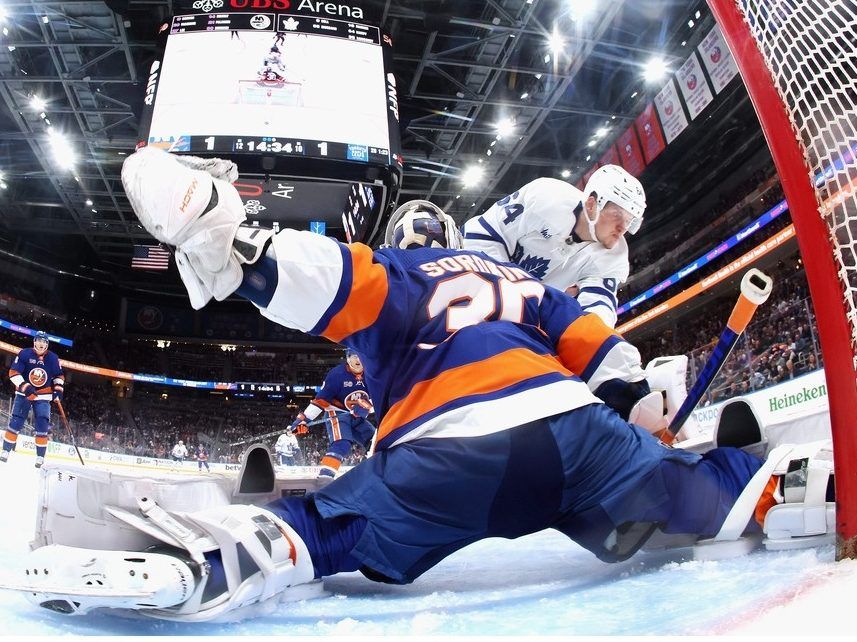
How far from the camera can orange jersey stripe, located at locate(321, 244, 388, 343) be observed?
132 cm

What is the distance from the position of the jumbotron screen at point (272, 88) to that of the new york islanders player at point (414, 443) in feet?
16.5

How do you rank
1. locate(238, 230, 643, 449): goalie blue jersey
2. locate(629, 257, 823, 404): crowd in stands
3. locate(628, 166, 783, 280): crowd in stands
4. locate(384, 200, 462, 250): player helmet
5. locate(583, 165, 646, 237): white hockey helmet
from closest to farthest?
locate(238, 230, 643, 449): goalie blue jersey, locate(384, 200, 462, 250): player helmet, locate(583, 165, 646, 237): white hockey helmet, locate(629, 257, 823, 404): crowd in stands, locate(628, 166, 783, 280): crowd in stands

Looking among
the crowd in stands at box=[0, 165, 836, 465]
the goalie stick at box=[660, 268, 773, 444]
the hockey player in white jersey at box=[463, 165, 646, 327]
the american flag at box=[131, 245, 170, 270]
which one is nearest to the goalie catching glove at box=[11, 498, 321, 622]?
the goalie stick at box=[660, 268, 773, 444]

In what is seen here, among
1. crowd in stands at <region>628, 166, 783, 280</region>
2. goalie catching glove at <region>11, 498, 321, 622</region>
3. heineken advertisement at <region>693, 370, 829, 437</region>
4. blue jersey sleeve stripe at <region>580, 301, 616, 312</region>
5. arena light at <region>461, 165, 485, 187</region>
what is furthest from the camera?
arena light at <region>461, 165, 485, 187</region>

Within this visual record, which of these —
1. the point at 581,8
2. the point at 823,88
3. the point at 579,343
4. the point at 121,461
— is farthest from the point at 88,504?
the point at 121,461

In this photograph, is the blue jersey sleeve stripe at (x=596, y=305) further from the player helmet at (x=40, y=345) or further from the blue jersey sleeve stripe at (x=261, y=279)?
the player helmet at (x=40, y=345)

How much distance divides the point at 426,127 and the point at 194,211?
11486 mm

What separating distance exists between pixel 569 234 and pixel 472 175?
11.5 metres

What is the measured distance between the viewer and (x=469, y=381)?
1.36 m

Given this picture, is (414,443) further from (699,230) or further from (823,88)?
(699,230)

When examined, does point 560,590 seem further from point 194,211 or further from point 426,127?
point 426,127

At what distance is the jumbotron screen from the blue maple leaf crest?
3.69 metres

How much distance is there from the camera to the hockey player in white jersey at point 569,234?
103 inches

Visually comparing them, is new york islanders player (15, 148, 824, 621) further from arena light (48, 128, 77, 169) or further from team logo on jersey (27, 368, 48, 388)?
arena light (48, 128, 77, 169)
